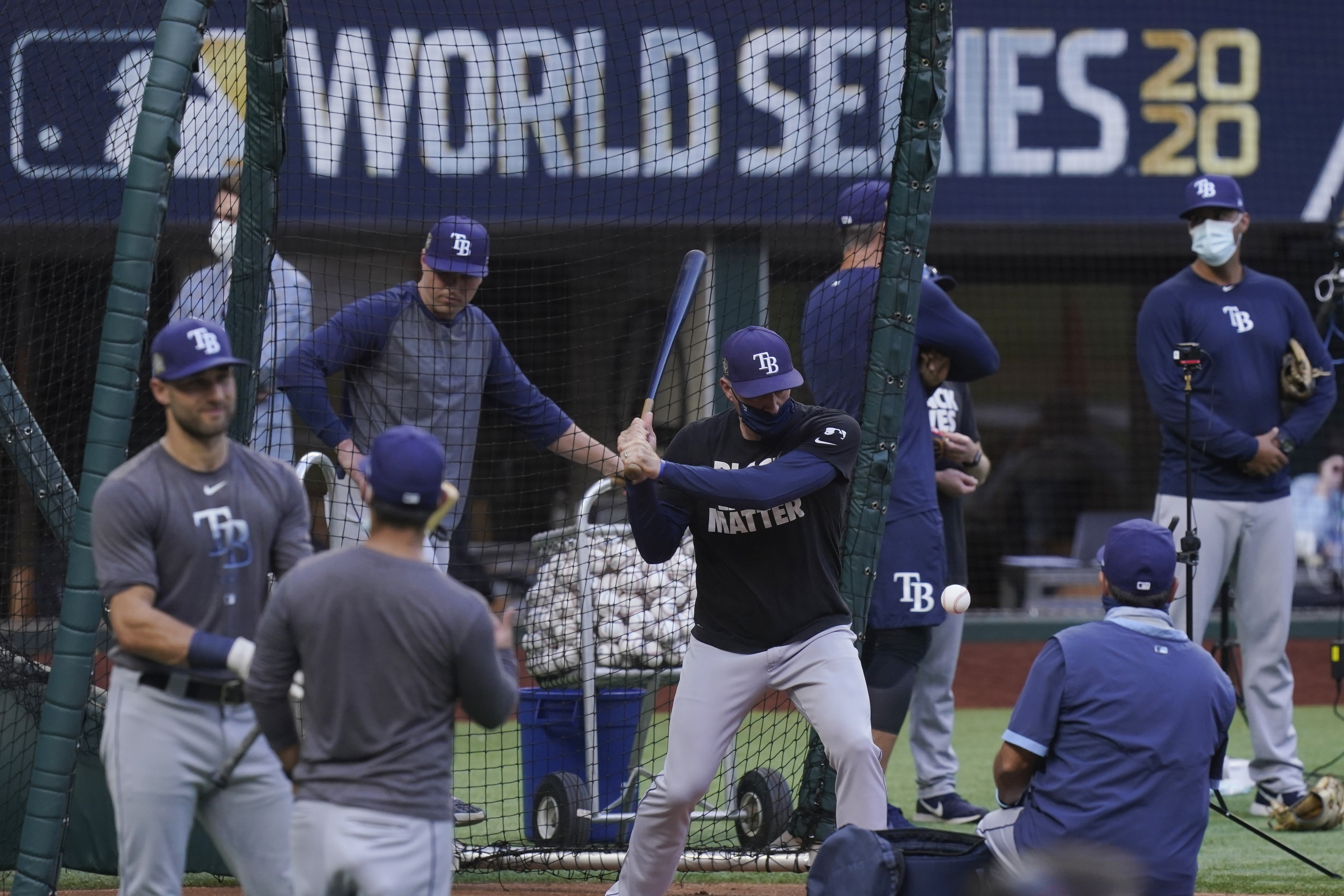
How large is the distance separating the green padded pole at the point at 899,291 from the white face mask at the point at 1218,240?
178 centimetres

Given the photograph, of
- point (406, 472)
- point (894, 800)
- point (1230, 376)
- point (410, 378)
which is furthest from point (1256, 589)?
point (406, 472)

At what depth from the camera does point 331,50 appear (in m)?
9.23

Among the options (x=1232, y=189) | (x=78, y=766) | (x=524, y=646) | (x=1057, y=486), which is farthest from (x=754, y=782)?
(x=1057, y=486)

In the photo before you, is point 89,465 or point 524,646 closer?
point 89,465

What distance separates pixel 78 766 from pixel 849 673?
262cm

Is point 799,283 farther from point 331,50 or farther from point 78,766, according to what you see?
point 78,766

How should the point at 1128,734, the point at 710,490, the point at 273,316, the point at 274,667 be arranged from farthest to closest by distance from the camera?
the point at 273,316 < the point at 710,490 < the point at 1128,734 < the point at 274,667

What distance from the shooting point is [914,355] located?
5.84 m

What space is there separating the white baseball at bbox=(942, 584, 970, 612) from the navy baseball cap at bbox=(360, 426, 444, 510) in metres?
1.88

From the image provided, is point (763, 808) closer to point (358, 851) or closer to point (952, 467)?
point (952, 467)

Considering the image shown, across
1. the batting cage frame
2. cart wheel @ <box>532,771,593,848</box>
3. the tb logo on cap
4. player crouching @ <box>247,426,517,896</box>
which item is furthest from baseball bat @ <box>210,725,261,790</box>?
cart wheel @ <box>532,771,593,848</box>

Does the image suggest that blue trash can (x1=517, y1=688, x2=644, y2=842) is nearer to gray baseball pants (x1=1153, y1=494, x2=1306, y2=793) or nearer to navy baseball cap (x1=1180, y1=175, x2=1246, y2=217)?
gray baseball pants (x1=1153, y1=494, x2=1306, y2=793)

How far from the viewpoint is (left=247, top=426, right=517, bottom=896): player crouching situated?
3.35m

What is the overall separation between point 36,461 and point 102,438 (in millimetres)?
1118
